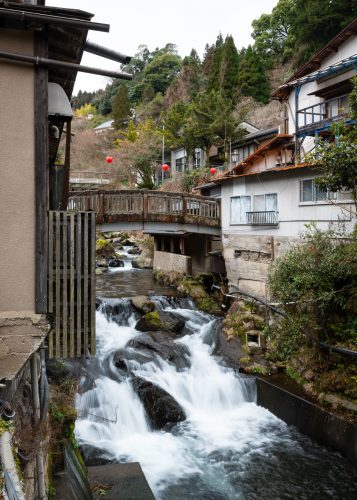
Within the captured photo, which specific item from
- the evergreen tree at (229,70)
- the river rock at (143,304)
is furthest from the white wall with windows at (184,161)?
the river rock at (143,304)

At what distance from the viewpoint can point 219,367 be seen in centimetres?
1530

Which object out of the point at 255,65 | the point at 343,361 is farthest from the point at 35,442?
the point at 255,65

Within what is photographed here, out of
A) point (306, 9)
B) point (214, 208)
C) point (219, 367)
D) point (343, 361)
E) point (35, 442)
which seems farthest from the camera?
point (306, 9)

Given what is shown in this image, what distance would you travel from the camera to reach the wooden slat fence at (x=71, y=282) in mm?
6285

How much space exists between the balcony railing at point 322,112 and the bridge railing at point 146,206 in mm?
6839

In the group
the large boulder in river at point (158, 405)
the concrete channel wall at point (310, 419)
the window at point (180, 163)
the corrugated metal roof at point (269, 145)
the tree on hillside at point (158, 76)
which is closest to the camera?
the concrete channel wall at point (310, 419)

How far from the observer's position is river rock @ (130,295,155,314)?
18530 mm

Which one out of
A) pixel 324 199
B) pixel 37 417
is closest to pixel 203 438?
pixel 37 417

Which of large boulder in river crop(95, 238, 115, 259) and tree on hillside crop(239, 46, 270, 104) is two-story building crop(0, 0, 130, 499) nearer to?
large boulder in river crop(95, 238, 115, 259)

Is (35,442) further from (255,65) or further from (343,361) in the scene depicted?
(255,65)

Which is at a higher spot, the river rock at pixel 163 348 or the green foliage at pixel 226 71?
the green foliage at pixel 226 71

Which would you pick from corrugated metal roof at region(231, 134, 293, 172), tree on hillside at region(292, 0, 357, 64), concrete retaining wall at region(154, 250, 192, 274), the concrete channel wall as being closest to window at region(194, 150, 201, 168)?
tree on hillside at region(292, 0, 357, 64)

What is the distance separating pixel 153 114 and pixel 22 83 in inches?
2022

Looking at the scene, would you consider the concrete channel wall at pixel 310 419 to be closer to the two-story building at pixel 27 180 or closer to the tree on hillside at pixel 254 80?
the two-story building at pixel 27 180
